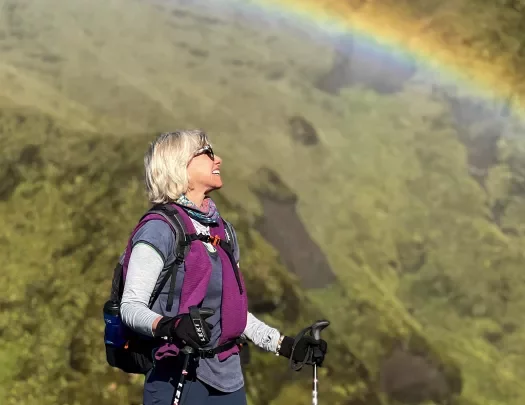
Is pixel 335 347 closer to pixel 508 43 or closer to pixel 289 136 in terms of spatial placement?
pixel 289 136

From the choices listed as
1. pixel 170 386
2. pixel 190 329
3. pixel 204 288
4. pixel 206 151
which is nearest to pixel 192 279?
pixel 204 288

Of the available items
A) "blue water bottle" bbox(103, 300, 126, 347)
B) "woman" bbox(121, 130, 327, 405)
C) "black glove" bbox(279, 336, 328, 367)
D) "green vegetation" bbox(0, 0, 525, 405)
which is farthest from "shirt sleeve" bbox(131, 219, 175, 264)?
"green vegetation" bbox(0, 0, 525, 405)

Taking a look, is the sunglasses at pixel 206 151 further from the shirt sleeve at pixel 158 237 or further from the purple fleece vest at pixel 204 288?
the shirt sleeve at pixel 158 237

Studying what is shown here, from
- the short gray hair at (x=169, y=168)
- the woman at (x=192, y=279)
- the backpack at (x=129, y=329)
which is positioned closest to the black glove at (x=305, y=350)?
the woman at (x=192, y=279)

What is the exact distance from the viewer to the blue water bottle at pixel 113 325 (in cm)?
252

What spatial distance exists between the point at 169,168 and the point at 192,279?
0.51 metres

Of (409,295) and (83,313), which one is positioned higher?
(409,295)

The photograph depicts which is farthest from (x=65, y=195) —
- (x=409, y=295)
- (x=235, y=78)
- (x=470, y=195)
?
(x=470, y=195)

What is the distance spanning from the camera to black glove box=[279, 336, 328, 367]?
9.10 feet

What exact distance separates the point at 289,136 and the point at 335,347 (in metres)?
3.43

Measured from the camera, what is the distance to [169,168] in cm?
262

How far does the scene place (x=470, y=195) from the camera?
9.11 m

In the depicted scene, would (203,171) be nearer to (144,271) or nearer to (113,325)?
(144,271)

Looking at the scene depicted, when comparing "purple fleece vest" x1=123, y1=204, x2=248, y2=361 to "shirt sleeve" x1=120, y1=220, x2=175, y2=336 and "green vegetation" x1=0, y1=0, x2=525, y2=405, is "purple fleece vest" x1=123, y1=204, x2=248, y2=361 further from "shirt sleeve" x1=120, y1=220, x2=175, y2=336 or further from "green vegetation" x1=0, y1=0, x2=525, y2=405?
"green vegetation" x1=0, y1=0, x2=525, y2=405
